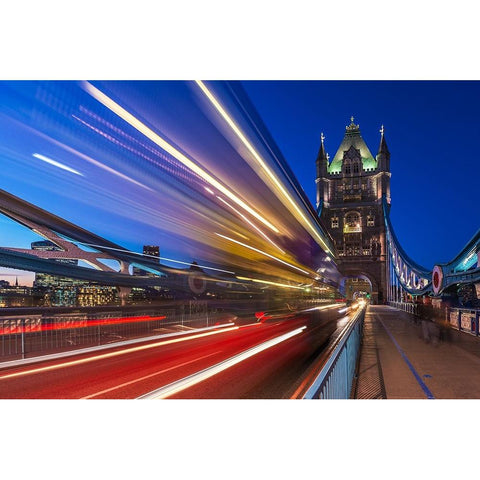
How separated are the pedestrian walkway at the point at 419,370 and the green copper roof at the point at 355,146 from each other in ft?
229

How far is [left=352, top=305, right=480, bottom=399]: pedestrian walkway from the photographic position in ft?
14.6

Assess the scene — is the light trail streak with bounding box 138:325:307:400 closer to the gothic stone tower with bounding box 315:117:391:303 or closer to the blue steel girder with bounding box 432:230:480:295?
the blue steel girder with bounding box 432:230:480:295

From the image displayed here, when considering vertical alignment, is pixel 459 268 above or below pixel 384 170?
below

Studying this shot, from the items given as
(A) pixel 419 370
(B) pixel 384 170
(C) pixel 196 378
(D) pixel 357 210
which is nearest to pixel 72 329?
(C) pixel 196 378

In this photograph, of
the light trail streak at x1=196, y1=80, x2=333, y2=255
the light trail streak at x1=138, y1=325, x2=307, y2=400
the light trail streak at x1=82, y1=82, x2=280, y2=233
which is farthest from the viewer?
the light trail streak at x1=196, y1=80, x2=333, y2=255

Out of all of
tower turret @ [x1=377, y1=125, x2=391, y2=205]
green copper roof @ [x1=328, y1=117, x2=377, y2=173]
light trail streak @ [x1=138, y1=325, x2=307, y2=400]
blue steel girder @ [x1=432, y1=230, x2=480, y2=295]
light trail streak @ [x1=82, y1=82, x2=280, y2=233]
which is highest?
green copper roof @ [x1=328, y1=117, x2=377, y2=173]

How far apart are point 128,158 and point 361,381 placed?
7346mm

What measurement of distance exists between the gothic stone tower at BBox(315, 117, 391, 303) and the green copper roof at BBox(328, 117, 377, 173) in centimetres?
32

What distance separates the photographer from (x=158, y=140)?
776 centimetres

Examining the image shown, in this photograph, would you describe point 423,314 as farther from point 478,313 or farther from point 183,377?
point 183,377

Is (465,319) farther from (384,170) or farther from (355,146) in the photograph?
(355,146)

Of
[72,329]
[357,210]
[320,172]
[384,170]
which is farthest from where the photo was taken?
[320,172]

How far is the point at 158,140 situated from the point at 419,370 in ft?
22.0

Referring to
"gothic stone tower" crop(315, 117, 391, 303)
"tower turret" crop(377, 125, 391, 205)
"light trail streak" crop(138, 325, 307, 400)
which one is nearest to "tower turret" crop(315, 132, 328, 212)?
"gothic stone tower" crop(315, 117, 391, 303)
